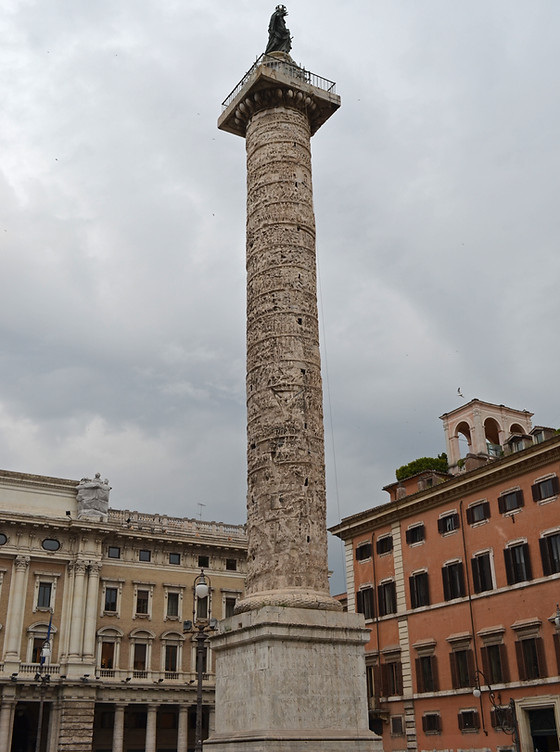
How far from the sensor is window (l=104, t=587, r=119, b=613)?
4209cm

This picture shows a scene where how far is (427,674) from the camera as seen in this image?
27484mm

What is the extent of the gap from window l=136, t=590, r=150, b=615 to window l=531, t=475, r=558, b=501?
24858mm

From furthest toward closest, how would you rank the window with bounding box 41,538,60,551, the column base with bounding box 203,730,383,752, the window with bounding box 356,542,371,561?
1. the window with bounding box 41,538,60,551
2. the window with bounding box 356,542,371,561
3. the column base with bounding box 203,730,383,752

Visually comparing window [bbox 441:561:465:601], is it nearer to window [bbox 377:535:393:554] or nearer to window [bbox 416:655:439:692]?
window [bbox 416:655:439:692]

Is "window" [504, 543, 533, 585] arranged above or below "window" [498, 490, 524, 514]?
below

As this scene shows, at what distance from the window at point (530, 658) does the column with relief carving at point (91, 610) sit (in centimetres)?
2357

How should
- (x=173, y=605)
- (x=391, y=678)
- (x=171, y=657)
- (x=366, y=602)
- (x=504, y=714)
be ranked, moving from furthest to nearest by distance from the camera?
(x=173, y=605) → (x=171, y=657) → (x=366, y=602) → (x=391, y=678) → (x=504, y=714)

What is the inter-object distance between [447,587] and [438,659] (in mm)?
2353

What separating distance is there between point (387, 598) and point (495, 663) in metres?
5.94

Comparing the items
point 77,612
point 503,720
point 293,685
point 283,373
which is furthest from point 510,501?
point 77,612

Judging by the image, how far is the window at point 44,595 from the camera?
1587 inches

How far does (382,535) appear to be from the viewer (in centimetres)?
3134

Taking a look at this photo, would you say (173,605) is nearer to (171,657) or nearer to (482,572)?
(171,657)

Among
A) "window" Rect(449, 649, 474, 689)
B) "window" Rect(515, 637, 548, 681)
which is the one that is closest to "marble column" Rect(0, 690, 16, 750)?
"window" Rect(449, 649, 474, 689)
